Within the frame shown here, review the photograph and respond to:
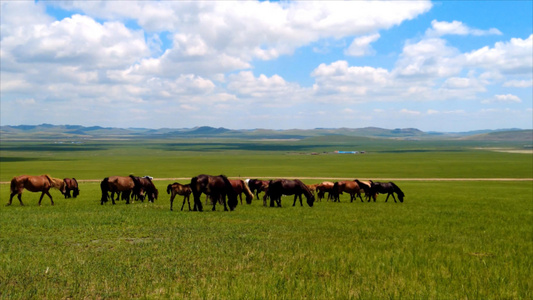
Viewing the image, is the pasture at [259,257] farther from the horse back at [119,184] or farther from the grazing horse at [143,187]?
the grazing horse at [143,187]

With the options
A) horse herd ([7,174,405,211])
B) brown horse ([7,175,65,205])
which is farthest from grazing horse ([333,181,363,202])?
brown horse ([7,175,65,205])

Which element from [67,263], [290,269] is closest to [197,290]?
[290,269]

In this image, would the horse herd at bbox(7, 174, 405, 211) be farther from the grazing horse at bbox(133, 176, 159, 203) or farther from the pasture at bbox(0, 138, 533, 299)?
the pasture at bbox(0, 138, 533, 299)

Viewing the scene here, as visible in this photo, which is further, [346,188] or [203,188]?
[346,188]

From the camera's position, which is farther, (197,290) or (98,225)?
(98,225)

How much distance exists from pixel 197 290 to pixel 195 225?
8832 mm

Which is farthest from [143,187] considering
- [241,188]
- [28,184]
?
[28,184]

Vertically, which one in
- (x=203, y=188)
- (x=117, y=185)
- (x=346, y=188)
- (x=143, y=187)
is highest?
(x=203, y=188)

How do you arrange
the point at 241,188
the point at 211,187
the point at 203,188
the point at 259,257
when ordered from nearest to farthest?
the point at 259,257, the point at 203,188, the point at 211,187, the point at 241,188

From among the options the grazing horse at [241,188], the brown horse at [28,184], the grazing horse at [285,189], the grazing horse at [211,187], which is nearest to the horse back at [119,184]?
the brown horse at [28,184]

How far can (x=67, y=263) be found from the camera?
10.7 m

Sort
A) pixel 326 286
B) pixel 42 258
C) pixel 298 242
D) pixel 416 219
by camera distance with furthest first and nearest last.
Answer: pixel 416 219, pixel 298 242, pixel 42 258, pixel 326 286

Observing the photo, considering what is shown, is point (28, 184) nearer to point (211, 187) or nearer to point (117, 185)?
point (117, 185)

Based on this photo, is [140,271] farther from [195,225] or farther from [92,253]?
[195,225]
